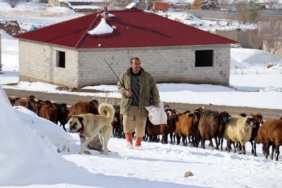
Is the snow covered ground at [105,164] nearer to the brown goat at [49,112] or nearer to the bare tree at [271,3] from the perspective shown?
the brown goat at [49,112]

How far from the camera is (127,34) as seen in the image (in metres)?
38.8

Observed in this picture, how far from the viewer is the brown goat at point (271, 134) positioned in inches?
645

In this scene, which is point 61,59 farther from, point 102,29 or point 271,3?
point 271,3

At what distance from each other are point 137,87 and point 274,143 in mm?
3776

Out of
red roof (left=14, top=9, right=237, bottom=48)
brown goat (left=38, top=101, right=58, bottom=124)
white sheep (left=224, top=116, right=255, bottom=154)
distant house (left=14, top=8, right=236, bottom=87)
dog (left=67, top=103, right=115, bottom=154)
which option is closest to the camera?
dog (left=67, top=103, right=115, bottom=154)

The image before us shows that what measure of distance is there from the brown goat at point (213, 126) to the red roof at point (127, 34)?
1933 centimetres

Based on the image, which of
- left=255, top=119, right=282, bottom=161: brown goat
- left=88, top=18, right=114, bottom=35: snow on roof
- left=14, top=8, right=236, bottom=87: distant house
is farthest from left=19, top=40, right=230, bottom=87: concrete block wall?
left=255, top=119, right=282, bottom=161: brown goat

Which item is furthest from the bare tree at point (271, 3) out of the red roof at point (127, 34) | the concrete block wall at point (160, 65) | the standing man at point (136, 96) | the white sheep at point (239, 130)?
the standing man at point (136, 96)

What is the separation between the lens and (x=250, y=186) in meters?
10.6

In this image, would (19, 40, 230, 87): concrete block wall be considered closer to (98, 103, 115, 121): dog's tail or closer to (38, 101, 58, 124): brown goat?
(38, 101, 58, 124): brown goat

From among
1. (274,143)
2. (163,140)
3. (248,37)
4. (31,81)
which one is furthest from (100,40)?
(248,37)

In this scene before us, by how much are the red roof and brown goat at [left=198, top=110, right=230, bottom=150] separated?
63.4 feet

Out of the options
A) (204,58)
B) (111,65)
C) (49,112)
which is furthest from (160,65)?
(49,112)

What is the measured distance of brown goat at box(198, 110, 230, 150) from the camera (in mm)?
17828
